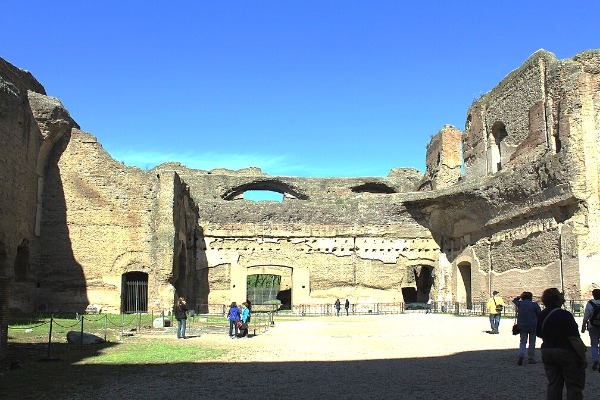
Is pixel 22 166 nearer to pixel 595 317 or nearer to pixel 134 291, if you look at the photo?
pixel 134 291

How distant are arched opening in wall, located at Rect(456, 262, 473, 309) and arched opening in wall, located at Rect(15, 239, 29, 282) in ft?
59.5

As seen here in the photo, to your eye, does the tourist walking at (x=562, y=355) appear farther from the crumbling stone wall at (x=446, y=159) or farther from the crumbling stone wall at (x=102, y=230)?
the crumbling stone wall at (x=446, y=159)

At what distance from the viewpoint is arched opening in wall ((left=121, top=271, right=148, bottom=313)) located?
2303 cm

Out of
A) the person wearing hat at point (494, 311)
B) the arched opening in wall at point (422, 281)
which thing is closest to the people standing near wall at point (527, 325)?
the person wearing hat at point (494, 311)

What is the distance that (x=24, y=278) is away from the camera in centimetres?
2105

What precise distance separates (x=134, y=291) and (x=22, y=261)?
4.14m

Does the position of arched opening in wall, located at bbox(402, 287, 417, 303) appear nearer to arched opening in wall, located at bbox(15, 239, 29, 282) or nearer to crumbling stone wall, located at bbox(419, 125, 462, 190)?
crumbling stone wall, located at bbox(419, 125, 462, 190)

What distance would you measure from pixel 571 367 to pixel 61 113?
2101cm

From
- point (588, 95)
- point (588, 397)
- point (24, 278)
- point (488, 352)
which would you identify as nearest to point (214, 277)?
point (24, 278)

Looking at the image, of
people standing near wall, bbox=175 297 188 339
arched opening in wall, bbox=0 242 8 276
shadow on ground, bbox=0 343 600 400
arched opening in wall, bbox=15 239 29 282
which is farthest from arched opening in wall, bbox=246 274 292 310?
shadow on ground, bbox=0 343 600 400

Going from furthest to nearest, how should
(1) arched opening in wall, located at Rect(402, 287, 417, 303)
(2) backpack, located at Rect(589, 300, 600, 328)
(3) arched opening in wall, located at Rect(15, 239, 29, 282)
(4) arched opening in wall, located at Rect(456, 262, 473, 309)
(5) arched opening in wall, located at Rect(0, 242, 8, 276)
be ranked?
(1) arched opening in wall, located at Rect(402, 287, 417, 303) → (4) arched opening in wall, located at Rect(456, 262, 473, 309) → (3) arched opening in wall, located at Rect(15, 239, 29, 282) → (5) arched opening in wall, located at Rect(0, 242, 8, 276) → (2) backpack, located at Rect(589, 300, 600, 328)

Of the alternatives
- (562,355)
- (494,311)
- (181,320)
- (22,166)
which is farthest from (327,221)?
(562,355)

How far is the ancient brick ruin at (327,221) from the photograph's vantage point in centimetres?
2053

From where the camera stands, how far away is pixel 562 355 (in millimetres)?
5328
